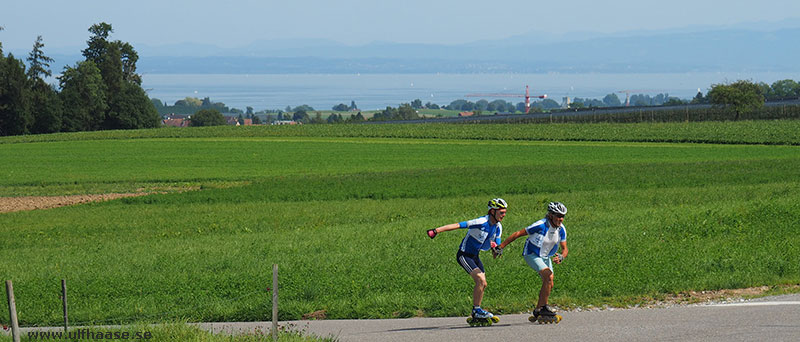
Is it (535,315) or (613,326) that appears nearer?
(613,326)

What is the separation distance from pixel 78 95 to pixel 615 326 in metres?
123

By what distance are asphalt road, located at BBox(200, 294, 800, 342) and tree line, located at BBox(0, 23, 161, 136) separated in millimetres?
114896

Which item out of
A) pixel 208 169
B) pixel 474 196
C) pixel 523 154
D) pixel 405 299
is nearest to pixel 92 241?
pixel 405 299

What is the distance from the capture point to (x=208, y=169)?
55938mm

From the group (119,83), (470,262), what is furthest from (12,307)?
(119,83)

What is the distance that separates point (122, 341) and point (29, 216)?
2448 centimetres

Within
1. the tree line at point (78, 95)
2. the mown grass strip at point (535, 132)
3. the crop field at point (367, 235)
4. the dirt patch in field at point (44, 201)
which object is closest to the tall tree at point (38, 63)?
the tree line at point (78, 95)

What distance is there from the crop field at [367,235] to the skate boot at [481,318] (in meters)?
1.32

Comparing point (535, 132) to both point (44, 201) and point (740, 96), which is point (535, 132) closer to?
point (740, 96)

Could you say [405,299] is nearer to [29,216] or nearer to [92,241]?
[92,241]

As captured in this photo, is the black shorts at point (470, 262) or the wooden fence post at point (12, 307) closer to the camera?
the wooden fence post at point (12, 307)

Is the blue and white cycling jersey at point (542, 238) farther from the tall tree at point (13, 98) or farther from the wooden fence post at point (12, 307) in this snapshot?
the tall tree at point (13, 98)

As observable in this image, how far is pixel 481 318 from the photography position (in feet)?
42.4

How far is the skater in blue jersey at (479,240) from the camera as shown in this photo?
41.2 feet
